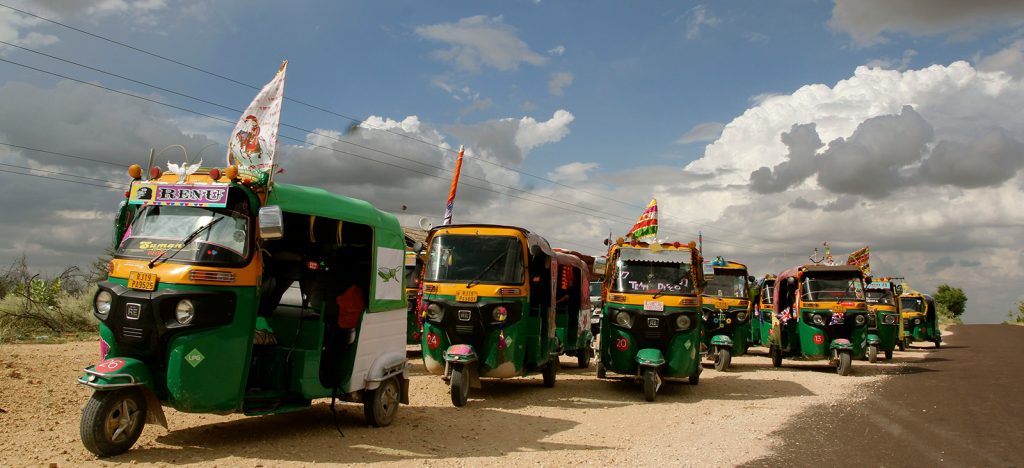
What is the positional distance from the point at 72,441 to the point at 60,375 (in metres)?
5.04

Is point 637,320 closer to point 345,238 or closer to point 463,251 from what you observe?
point 463,251

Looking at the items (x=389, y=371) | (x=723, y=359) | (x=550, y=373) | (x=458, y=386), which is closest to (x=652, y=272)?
(x=550, y=373)

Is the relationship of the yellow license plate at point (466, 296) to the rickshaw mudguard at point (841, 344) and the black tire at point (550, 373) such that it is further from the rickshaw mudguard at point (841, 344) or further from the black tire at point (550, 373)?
the rickshaw mudguard at point (841, 344)

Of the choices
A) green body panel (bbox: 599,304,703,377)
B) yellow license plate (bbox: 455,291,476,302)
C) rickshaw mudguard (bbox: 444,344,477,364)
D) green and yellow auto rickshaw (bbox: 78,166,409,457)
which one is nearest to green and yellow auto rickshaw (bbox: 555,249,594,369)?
green body panel (bbox: 599,304,703,377)

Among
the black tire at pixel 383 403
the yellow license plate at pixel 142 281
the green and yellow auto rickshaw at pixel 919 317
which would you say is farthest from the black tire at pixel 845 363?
the yellow license plate at pixel 142 281

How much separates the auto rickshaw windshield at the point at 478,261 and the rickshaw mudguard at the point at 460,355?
1.22 m

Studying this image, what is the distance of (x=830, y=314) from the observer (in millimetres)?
16922

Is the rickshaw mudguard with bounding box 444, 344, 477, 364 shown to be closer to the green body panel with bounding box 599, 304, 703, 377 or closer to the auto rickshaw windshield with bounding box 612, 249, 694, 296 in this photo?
the green body panel with bounding box 599, 304, 703, 377

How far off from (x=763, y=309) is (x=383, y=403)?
15782 millimetres

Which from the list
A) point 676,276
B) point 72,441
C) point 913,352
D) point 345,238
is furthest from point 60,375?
point 913,352

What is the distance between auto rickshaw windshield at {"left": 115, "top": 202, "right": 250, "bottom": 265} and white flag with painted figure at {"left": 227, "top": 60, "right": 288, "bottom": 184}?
477mm

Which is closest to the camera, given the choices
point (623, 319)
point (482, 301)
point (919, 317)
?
point (482, 301)

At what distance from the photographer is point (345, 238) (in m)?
9.37

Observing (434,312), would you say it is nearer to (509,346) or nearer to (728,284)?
(509,346)
